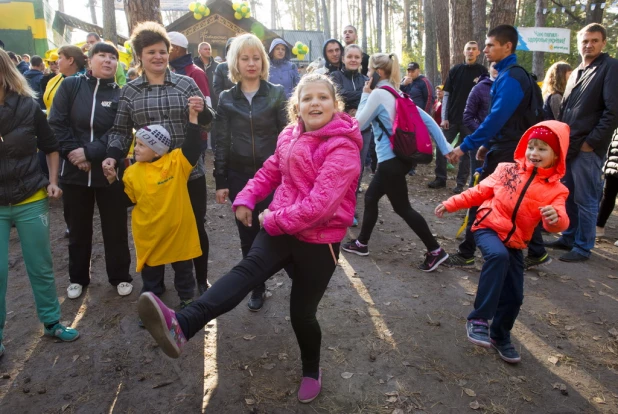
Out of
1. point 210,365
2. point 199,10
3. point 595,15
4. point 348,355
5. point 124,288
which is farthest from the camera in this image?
point 199,10

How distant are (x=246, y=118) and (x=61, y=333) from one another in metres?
2.31

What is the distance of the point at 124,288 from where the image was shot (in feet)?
13.9

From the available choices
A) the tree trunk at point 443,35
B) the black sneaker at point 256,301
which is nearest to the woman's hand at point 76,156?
the black sneaker at point 256,301

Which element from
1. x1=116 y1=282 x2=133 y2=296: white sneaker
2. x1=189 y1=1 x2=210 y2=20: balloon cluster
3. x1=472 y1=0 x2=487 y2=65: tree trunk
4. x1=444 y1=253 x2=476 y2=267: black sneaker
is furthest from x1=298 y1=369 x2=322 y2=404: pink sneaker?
x1=189 y1=1 x2=210 y2=20: balloon cluster

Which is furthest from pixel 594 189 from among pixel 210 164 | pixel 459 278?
pixel 210 164

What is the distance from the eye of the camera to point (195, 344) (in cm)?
343

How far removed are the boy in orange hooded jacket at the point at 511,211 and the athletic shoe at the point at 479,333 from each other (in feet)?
0.29

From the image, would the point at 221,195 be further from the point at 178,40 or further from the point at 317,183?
the point at 178,40

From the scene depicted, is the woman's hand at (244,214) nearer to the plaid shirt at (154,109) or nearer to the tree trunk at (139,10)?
the plaid shirt at (154,109)

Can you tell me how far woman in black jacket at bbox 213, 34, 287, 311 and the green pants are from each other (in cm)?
136

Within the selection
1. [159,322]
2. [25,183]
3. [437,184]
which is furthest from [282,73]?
[159,322]

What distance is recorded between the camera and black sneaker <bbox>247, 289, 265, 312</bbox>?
399 centimetres

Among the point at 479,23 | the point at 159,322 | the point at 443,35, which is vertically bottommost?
the point at 159,322

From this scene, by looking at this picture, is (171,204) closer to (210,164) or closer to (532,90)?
(532,90)
